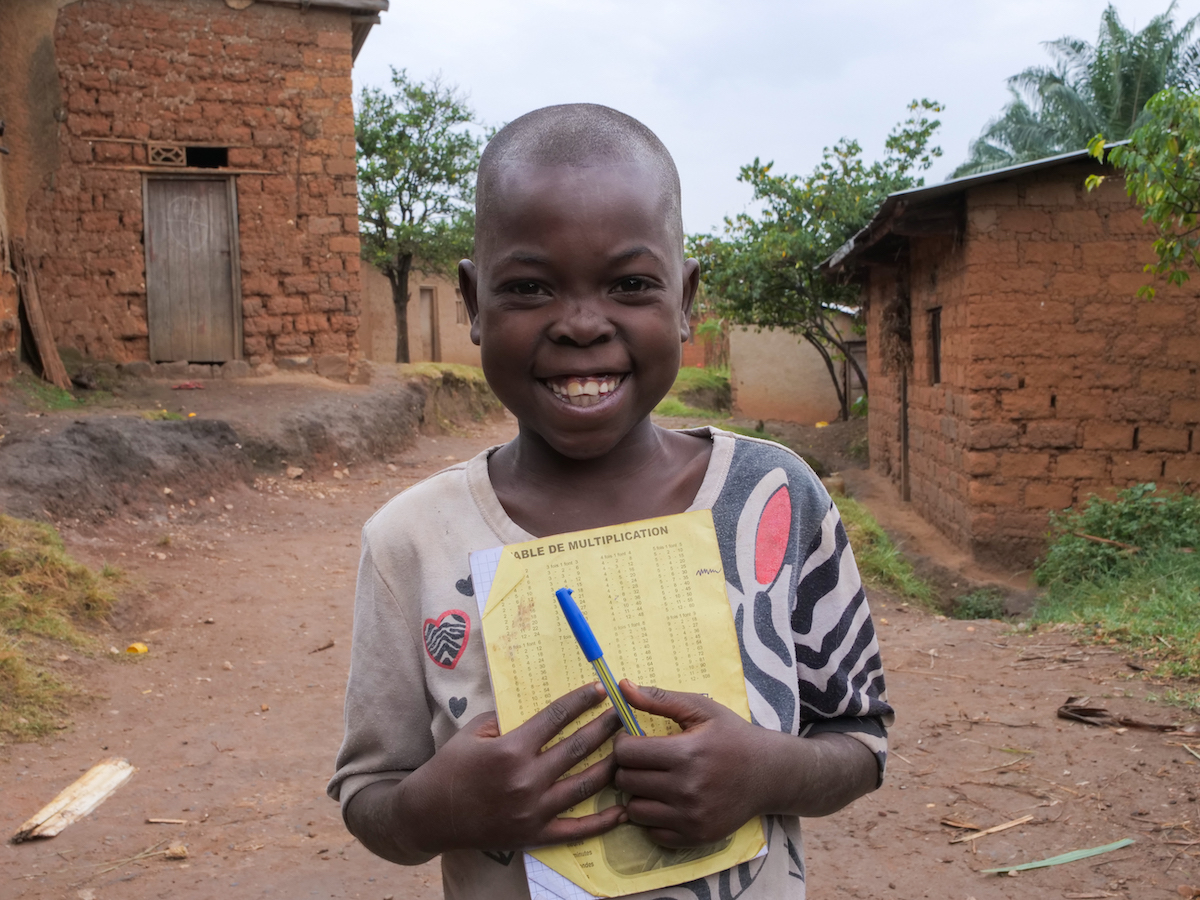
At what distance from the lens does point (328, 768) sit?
11.7 feet

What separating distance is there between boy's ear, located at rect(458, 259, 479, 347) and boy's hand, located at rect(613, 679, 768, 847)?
0.47m

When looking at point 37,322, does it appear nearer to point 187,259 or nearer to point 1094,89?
point 187,259

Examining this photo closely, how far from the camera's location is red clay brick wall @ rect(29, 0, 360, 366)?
345 inches

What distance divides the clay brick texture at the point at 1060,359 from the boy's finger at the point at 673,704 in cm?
634

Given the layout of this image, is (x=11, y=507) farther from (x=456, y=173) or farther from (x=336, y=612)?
(x=456, y=173)

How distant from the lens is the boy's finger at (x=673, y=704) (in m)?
0.90

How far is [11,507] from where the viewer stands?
540 centimetres

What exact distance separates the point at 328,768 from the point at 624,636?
2930mm

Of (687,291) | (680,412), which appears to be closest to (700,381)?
(680,412)

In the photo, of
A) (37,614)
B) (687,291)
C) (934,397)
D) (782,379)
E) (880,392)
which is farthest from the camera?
(782,379)

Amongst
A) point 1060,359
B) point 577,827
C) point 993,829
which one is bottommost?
point 993,829

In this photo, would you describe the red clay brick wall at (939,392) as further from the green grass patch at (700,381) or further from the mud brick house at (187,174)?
the green grass patch at (700,381)

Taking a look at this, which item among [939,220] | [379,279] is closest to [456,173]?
[379,279]

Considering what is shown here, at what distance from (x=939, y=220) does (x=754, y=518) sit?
6.42 metres
